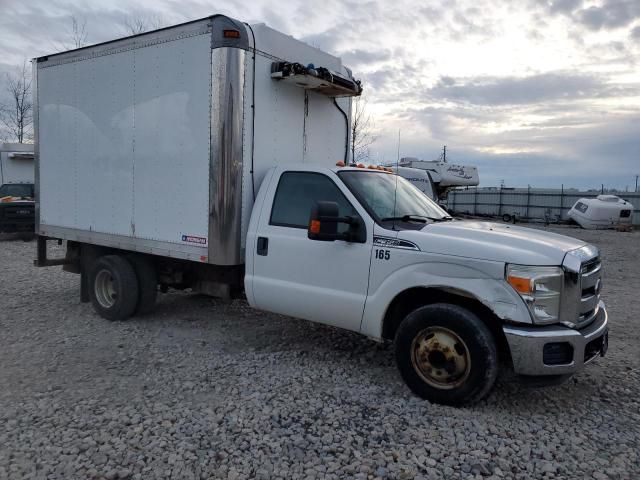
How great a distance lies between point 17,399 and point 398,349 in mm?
3191

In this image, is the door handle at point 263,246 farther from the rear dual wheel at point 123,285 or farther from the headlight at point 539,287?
the headlight at point 539,287

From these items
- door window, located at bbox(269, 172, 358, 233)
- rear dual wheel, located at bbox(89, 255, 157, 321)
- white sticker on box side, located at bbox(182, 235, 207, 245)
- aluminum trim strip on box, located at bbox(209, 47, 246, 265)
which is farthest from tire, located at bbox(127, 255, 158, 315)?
door window, located at bbox(269, 172, 358, 233)

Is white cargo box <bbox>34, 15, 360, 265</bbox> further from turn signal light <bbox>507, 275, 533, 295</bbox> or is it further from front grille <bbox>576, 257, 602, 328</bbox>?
front grille <bbox>576, 257, 602, 328</bbox>

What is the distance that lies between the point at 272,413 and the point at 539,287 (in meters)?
2.26

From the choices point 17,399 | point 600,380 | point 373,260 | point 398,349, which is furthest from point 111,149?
point 600,380

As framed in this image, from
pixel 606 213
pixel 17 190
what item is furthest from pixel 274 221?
pixel 606 213

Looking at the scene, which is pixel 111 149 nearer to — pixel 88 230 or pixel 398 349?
pixel 88 230

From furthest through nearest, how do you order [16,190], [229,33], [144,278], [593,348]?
[16,190] → [144,278] → [229,33] → [593,348]

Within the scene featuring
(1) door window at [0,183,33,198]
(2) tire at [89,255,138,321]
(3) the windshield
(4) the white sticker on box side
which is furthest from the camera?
(1) door window at [0,183,33,198]

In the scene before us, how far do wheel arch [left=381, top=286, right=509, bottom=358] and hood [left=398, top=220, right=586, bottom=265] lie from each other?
342mm

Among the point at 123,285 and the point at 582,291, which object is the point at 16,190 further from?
the point at 582,291

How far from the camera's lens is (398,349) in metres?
4.38

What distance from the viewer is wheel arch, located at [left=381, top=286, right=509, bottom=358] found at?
4.16 meters

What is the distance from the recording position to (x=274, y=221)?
520 centimetres
